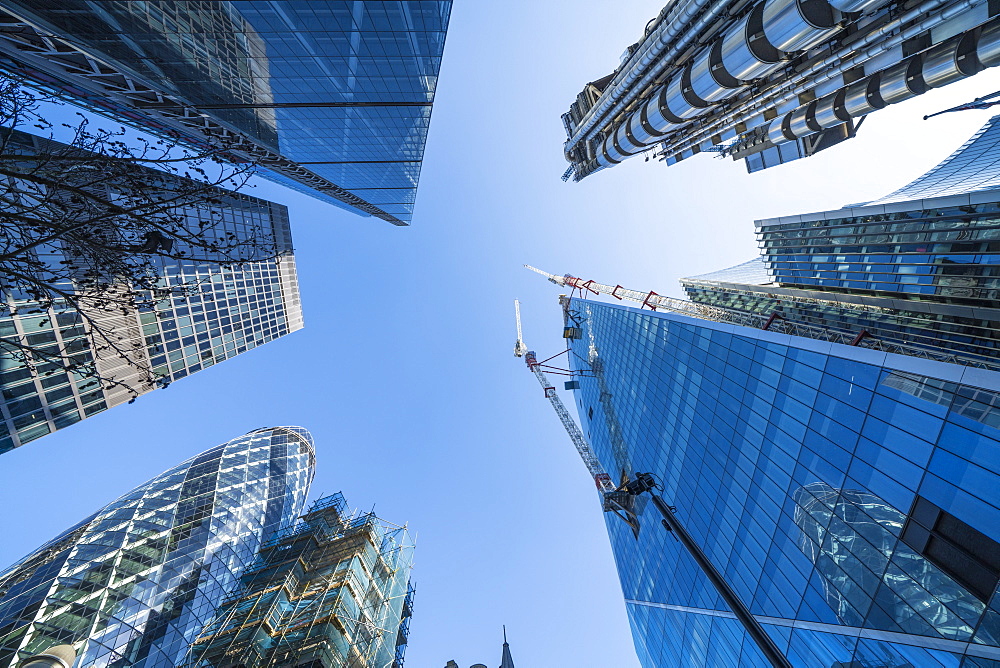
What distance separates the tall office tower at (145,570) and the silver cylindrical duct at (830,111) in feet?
274

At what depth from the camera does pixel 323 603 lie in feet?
91.0

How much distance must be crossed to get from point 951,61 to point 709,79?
14.6 meters

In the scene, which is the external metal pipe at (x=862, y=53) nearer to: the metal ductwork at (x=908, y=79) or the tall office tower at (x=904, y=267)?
the metal ductwork at (x=908, y=79)

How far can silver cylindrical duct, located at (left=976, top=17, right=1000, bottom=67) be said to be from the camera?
22047 millimetres

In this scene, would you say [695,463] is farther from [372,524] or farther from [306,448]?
[306,448]

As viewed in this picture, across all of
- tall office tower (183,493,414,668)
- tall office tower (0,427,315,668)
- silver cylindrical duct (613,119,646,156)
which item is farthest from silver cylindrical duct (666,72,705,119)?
tall office tower (0,427,315,668)

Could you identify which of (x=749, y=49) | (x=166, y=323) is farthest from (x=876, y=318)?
(x=166, y=323)

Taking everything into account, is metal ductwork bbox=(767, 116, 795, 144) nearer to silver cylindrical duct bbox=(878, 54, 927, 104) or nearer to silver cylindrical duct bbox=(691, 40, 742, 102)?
silver cylindrical duct bbox=(878, 54, 927, 104)

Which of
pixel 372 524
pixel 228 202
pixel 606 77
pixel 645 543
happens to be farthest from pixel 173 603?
pixel 606 77

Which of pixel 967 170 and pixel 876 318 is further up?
pixel 967 170

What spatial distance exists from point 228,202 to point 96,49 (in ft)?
96.8

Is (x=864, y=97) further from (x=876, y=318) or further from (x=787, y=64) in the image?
(x=876, y=318)

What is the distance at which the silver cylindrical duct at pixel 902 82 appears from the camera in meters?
28.3

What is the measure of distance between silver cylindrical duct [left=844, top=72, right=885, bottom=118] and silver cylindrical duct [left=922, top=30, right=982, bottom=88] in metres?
3.86
